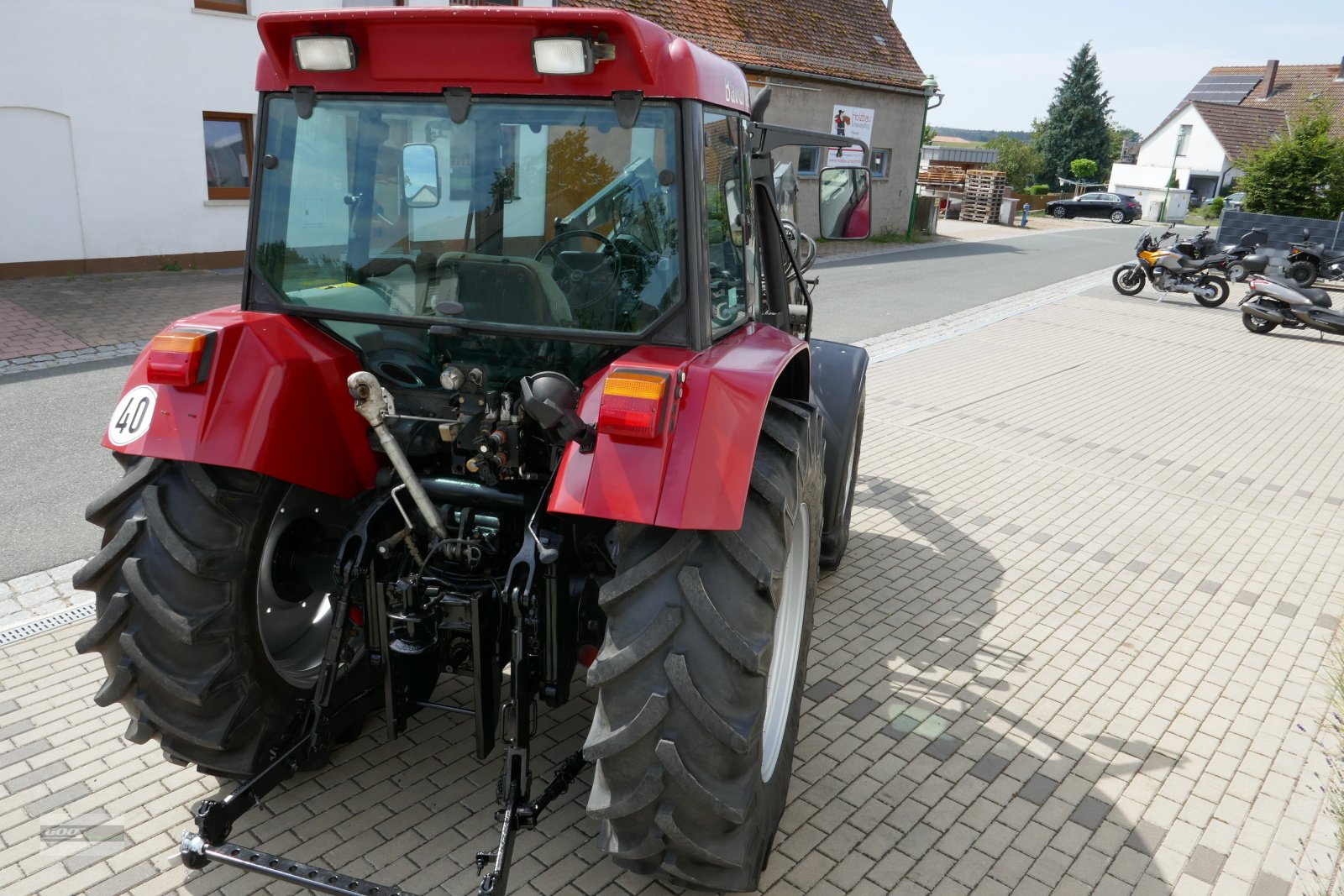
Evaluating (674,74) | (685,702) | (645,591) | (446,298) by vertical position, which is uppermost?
(674,74)

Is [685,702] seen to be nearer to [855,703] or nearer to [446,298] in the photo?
[446,298]

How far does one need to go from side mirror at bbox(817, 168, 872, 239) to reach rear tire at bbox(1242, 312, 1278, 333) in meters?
14.1

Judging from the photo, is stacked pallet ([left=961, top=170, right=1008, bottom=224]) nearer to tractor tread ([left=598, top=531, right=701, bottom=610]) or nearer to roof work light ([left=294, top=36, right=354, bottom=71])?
roof work light ([left=294, top=36, right=354, bottom=71])

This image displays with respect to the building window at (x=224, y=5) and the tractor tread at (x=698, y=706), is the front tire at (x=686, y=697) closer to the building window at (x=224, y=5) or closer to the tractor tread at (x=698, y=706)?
the tractor tread at (x=698, y=706)

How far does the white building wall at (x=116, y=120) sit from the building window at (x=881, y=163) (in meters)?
15.6

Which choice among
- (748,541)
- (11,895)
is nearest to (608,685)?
(748,541)

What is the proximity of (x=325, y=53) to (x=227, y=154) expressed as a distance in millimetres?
12963

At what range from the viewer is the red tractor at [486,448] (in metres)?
2.42

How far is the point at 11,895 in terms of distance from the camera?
277 centimetres

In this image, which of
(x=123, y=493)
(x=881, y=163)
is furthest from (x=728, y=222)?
(x=881, y=163)

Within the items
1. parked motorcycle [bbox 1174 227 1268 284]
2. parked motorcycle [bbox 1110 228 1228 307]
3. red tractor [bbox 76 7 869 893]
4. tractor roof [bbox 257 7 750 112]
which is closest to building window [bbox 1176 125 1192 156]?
parked motorcycle [bbox 1174 227 1268 284]

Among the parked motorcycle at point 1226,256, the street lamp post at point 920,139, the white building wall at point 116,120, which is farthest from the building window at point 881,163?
the white building wall at point 116,120

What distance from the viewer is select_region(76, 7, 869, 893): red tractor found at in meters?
2.42

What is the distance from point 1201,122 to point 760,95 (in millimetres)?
60182
